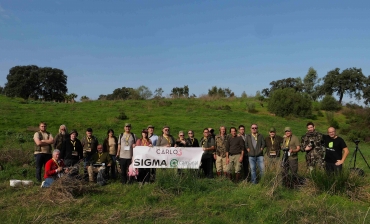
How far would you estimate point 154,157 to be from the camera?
31.6 ft

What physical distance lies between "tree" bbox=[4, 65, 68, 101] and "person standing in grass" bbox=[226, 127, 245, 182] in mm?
60386

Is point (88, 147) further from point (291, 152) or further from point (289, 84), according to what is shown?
point (289, 84)

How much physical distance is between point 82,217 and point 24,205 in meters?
1.64

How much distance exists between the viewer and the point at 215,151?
1052 centimetres

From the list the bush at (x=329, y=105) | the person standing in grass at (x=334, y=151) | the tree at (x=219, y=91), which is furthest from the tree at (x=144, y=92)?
the person standing in grass at (x=334, y=151)

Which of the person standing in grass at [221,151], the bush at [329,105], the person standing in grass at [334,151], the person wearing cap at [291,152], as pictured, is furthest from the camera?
the bush at [329,105]

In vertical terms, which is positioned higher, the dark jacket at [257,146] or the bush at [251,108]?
the bush at [251,108]

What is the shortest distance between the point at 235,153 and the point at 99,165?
434 cm

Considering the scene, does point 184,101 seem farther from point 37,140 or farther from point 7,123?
point 37,140

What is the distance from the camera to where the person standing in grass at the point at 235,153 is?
32.3 feet

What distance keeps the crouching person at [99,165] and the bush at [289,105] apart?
3126 cm

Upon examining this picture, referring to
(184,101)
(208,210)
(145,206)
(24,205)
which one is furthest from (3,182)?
(184,101)

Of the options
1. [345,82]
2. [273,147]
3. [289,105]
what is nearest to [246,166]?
[273,147]

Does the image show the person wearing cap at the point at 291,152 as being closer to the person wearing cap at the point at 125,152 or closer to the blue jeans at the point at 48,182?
the person wearing cap at the point at 125,152
